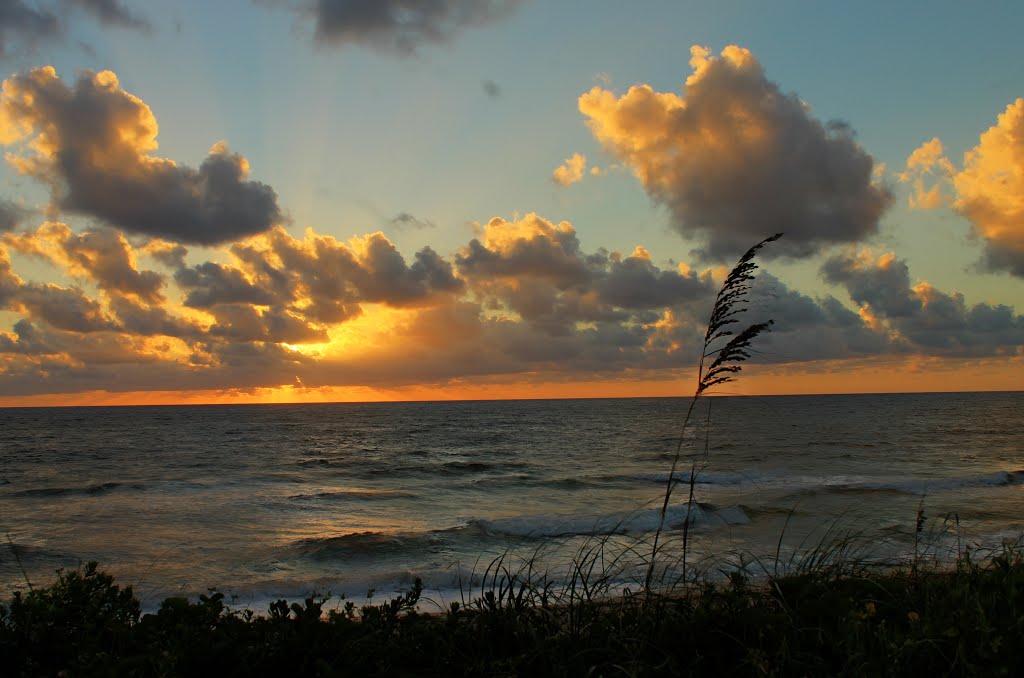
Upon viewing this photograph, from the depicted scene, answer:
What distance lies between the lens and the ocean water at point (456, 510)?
34.7 feet

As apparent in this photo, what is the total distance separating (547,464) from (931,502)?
1734cm

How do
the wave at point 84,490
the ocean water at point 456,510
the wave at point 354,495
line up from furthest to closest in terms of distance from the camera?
the wave at point 84,490 → the wave at point 354,495 → the ocean water at point 456,510

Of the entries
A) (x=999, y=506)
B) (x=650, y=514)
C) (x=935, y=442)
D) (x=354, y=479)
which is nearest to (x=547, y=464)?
(x=354, y=479)

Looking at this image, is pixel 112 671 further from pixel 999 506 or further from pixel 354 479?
pixel 354 479

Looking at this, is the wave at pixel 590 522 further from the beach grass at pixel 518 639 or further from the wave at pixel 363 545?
the beach grass at pixel 518 639

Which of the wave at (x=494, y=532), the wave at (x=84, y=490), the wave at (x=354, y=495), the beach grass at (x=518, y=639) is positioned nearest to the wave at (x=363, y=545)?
the wave at (x=494, y=532)

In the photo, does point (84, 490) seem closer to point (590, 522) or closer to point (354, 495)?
point (354, 495)

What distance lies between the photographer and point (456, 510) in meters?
18.7

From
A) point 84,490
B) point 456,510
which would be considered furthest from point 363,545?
point 84,490

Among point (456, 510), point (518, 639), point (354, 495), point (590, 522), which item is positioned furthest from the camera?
point (354, 495)

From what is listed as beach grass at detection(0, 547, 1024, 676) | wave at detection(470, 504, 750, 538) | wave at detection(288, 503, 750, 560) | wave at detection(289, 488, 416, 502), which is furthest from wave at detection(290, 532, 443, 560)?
beach grass at detection(0, 547, 1024, 676)

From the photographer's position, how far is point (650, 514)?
1695 centimetres

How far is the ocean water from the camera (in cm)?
1059

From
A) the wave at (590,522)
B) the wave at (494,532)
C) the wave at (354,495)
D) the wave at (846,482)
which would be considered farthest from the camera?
the wave at (846,482)
